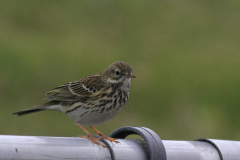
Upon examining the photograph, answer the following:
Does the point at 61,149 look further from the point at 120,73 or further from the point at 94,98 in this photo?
the point at 120,73

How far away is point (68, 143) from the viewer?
11.0 feet

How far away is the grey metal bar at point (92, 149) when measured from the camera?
3127 mm

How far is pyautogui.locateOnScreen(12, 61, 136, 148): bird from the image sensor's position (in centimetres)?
594

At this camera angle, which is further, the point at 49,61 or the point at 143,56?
the point at 143,56

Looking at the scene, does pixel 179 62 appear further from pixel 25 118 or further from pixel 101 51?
pixel 25 118

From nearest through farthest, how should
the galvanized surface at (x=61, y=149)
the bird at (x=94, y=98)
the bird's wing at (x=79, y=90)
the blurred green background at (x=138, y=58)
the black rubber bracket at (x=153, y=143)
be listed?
1. the galvanized surface at (x=61, y=149)
2. the black rubber bracket at (x=153, y=143)
3. the bird at (x=94, y=98)
4. the bird's wing at (x=79, y=90)
5. the blurred green background at (x=138, y=58)

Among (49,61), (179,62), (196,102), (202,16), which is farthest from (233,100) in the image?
(202,16)

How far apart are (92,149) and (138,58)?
37.1ft

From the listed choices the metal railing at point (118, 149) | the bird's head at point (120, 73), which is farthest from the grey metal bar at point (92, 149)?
the bird's head at point (120, 73)

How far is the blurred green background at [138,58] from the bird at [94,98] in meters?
4.39

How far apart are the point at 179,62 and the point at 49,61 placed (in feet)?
11.4

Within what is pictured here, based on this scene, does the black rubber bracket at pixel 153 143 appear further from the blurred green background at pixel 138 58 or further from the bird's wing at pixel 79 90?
the blurred green background at pixel 138 58

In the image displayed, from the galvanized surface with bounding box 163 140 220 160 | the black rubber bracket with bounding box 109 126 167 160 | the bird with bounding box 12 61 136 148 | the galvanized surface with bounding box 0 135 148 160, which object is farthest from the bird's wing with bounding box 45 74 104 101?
the galvanized surface with bounding box 0 135 148 160

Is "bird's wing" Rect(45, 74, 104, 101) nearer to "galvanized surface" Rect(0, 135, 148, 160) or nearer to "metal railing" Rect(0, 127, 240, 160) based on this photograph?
"metal railing" Rect(0, 127, 240, 160)
